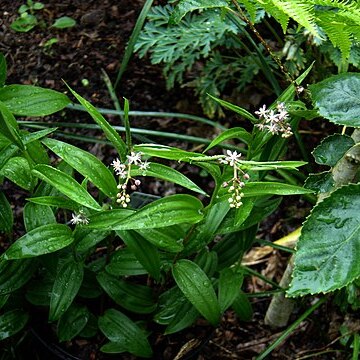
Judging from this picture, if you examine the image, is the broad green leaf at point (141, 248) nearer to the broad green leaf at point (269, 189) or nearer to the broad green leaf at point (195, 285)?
the broad green leaf at point (195, 285)

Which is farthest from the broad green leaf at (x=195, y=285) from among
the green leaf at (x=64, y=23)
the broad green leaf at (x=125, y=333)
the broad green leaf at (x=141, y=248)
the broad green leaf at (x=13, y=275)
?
the green leaf at (x=64, y=23)

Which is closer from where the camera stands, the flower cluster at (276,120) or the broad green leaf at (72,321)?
the flower cluster at (276,120)

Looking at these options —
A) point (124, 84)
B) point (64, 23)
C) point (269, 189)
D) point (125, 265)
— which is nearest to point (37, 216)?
point (125, 265)

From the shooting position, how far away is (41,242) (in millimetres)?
1029

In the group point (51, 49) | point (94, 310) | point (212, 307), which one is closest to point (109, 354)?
point (94, 310)

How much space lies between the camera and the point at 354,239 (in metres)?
0.77

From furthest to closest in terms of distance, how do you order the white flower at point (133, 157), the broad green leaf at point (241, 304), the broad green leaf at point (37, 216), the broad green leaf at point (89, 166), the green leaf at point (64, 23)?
the green leaf at point (64, 23)
the broad green leaf at point (241, 304)
the broad green leaf at point (37, 216)
the broad green leaf at point (89, 166)
the white flower at point (133, 157)

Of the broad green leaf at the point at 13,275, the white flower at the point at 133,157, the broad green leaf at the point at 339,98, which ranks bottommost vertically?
the broad green leaf at the point at 13,275

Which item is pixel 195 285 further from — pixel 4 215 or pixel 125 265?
pixel 4 215

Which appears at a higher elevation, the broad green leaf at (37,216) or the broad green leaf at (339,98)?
the broad green leaf at (339,98)

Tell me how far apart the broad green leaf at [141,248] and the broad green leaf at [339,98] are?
363 millimetres

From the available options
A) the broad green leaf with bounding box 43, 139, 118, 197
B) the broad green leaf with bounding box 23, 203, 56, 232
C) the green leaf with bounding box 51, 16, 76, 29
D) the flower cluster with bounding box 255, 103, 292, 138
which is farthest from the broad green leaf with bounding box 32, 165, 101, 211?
the green leaf with bounding box 51, 16, 76, 29

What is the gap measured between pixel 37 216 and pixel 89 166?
0.59ft

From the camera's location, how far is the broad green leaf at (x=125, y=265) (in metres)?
1.12
